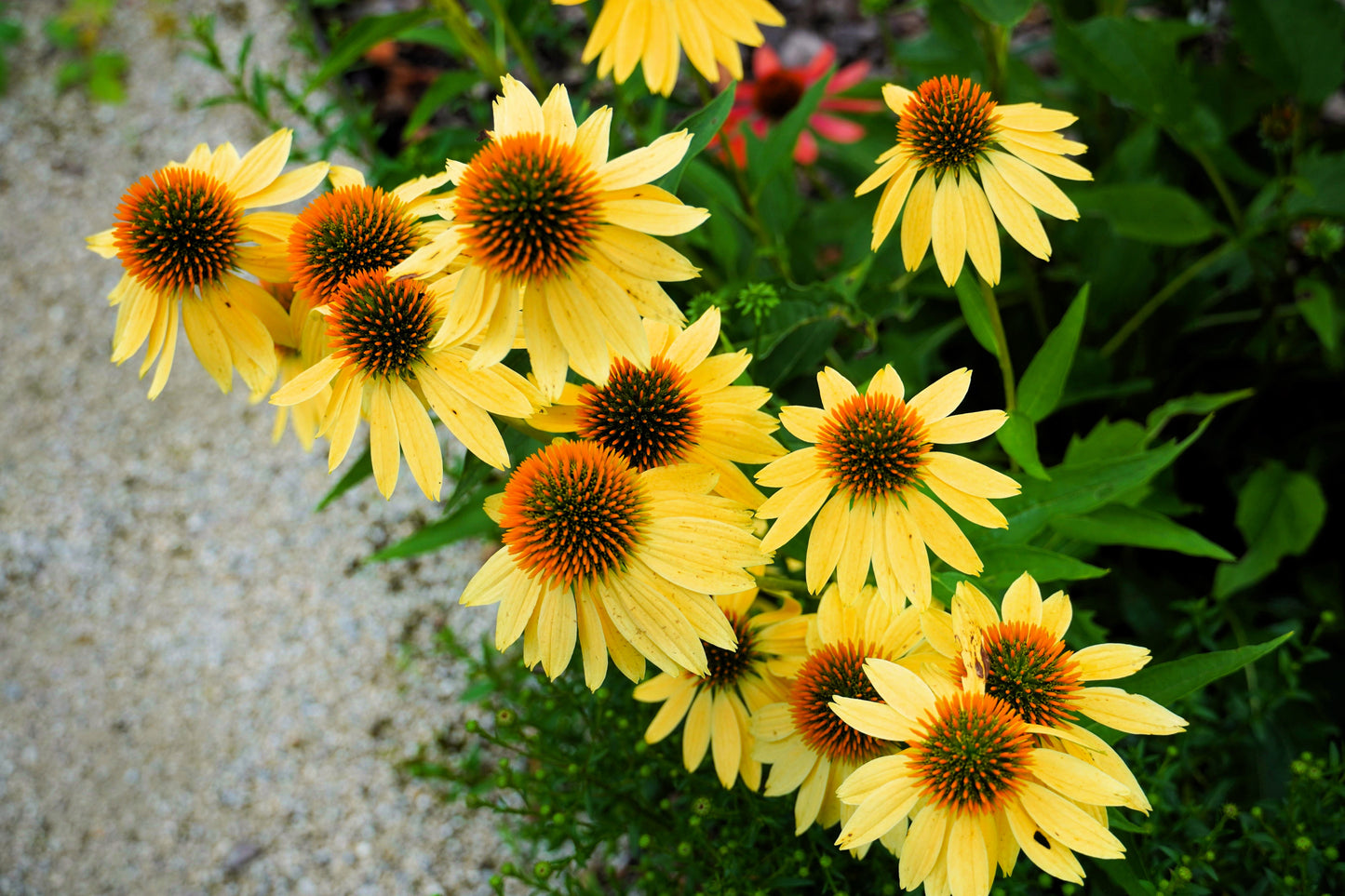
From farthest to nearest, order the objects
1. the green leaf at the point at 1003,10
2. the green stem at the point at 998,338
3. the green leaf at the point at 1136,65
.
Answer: the green leaf at the point at 1136,65
the green leaf at the point at 1003,10
the green stem at the point at 998,338

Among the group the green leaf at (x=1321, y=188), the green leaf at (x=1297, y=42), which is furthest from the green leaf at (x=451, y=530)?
the green leaf at (x=1297, y=42)

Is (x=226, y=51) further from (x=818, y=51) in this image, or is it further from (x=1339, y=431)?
(x=1339, y=431)

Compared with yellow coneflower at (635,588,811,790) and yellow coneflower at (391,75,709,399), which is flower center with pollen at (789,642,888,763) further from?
yellow coneflower at (391,75,709,399)

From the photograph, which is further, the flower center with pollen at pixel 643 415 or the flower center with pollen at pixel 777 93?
the flower center with pollen at pixel 777 93

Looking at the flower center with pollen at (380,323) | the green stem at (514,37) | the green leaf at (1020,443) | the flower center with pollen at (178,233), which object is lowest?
the flower center with pollen at (380,323)

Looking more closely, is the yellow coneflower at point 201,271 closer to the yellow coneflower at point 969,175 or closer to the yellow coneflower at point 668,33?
the yellow coneflower at point 668,33

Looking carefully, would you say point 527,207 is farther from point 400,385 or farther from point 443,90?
point 443,90
